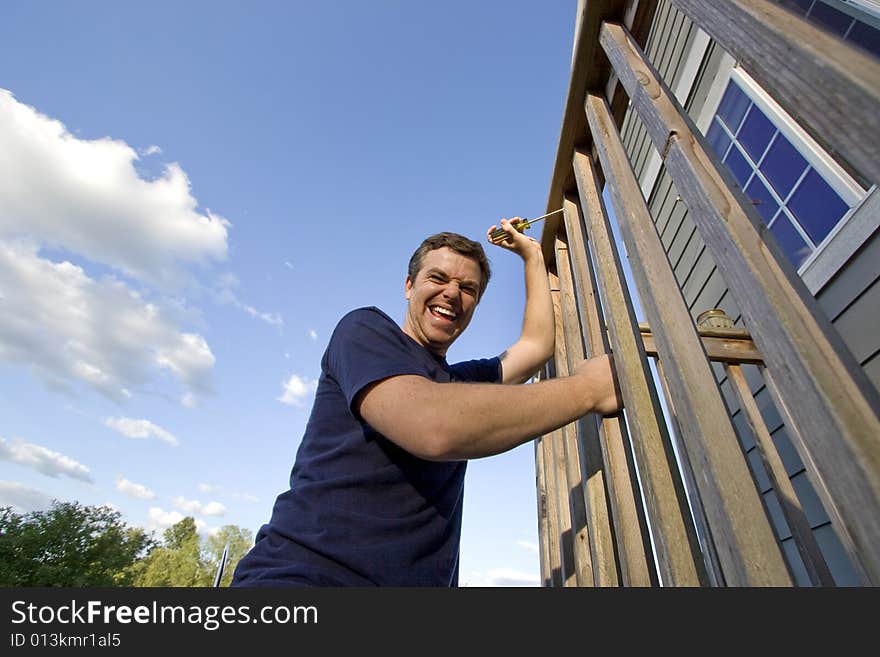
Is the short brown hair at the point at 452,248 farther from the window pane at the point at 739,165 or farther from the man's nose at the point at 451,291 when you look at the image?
the window pane at the point at 739,165

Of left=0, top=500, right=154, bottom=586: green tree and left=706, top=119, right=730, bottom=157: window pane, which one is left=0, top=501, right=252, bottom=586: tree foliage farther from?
left=706, top=119, right=730, bottom=157: window pane

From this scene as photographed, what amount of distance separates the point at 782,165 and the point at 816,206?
1.32 ft

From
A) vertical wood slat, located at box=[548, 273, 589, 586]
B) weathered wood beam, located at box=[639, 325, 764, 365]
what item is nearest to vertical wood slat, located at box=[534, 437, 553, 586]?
vertical wood slat, located at box=[548, 273, 589, 586]

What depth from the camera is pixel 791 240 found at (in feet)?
8.57

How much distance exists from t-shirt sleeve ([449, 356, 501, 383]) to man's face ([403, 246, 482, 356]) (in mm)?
106

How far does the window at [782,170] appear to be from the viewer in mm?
2314

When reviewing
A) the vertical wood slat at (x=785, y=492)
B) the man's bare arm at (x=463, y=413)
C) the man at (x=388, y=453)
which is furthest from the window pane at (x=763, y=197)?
the man's bare arm at (x=463, y=413)

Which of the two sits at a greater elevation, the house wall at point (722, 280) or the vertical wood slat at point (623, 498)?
the house wall at point (722, 280)

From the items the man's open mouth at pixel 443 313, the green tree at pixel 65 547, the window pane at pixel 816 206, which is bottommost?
the man's open mouth at pixel 443 313

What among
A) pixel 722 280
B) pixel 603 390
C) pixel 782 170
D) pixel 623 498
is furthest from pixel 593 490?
pixel 782 170

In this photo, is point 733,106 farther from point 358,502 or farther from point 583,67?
point 358,502

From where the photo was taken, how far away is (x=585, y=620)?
1.77ft

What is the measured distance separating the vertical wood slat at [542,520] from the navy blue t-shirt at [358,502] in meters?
0.94

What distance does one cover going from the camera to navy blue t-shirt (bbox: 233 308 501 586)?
113 centimetres
